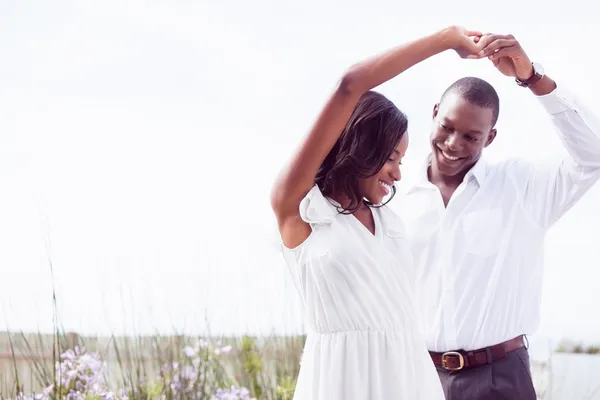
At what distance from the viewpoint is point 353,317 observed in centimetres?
153

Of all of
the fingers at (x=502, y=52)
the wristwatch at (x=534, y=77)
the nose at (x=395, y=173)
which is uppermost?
the fingers at (x=502, y=52)

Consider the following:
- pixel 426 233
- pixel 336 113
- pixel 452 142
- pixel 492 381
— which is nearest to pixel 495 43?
pixel 452 142

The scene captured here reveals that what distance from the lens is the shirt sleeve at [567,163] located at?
219 cm

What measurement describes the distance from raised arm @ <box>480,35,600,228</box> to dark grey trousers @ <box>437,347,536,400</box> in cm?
42

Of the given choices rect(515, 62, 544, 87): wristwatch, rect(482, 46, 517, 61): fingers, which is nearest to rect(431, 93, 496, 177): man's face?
rect(515, 62, 544, 87): wristwatch

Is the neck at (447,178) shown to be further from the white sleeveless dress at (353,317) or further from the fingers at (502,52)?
the white sleeveless dress at (353,317)

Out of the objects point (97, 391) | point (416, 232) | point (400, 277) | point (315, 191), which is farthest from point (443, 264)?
point (97, 391)

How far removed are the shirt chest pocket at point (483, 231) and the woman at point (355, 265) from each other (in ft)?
2.35

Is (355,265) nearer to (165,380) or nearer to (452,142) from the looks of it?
(452,142)

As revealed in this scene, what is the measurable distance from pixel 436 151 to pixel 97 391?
1619mm

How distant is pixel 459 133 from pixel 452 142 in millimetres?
32

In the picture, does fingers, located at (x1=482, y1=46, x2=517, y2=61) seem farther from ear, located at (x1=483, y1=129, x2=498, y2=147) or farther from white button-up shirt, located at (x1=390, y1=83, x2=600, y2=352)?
ear, located at (x1=483, y1=129, x2=498, y2=147)

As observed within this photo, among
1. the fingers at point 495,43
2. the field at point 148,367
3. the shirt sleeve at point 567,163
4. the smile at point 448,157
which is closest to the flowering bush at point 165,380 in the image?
the field at point 148,367

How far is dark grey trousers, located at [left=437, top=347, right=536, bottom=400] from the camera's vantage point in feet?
7.04
